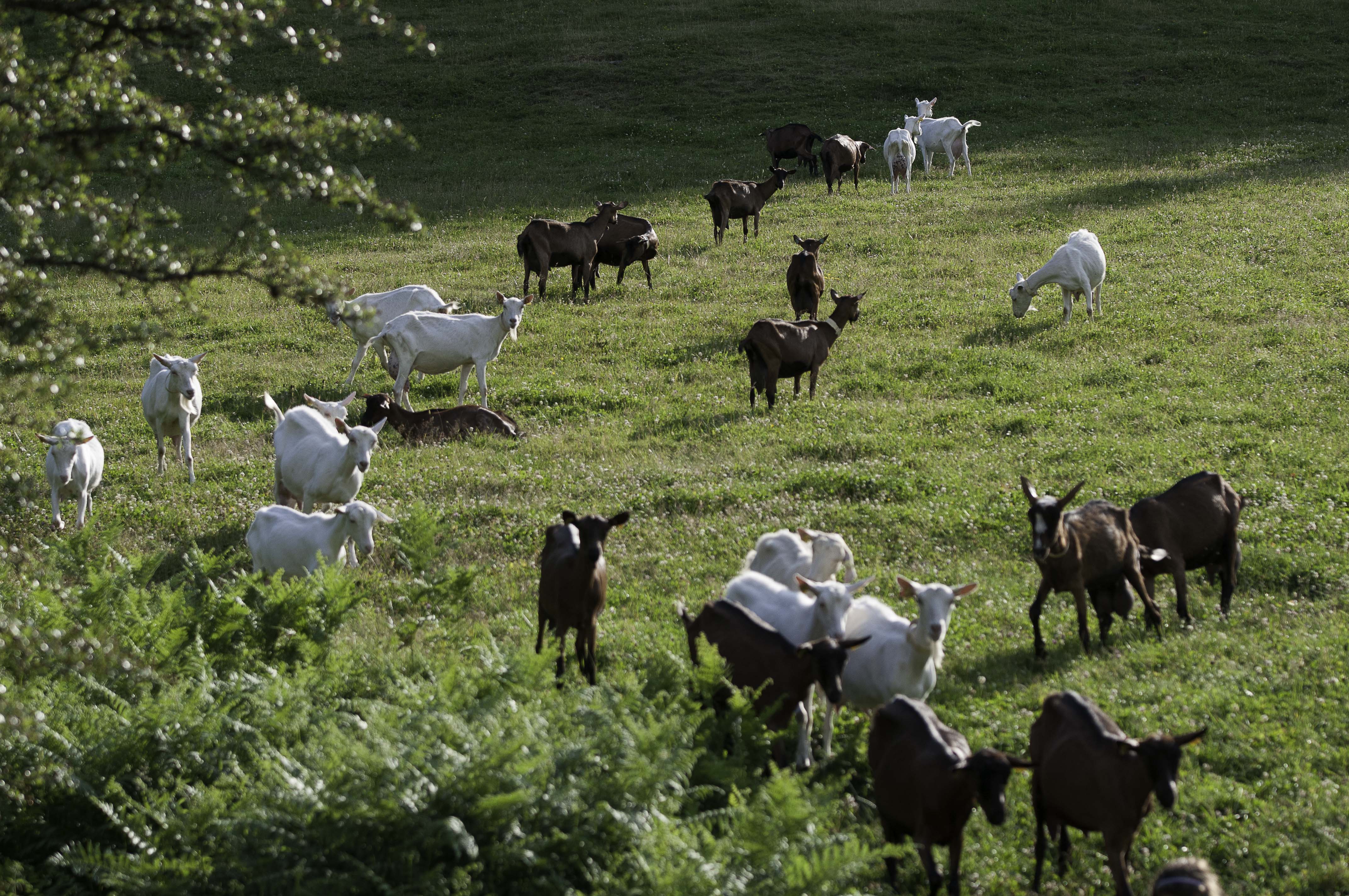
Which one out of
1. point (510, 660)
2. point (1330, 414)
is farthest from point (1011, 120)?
point (510, 660)

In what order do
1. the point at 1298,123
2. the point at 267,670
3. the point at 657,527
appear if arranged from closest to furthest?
the point at 267,670, the point at 657,527, the point at 1298,123

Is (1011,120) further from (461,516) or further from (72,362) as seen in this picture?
(72,362)

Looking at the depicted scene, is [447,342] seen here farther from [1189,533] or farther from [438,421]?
[1189,533]

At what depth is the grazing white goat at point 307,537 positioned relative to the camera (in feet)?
35.9

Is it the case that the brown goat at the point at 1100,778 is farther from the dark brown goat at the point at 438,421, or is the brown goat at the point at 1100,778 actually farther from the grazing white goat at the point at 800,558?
the dark brown goat at the point at 438,421

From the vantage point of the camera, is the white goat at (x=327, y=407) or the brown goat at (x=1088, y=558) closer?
the brown goat at (x=1088, y=558)

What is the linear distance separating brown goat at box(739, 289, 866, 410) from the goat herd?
28mm

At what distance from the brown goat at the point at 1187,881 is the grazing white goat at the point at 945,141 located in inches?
1184

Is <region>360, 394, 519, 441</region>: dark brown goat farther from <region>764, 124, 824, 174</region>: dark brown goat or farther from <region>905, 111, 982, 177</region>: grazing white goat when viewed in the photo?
<region>764, 124, 824, 174</region>: dark brown goat

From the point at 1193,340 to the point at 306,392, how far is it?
1352cm

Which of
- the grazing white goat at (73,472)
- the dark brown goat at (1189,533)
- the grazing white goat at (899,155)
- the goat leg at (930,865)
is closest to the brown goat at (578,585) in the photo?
the goat leg at (930,865)

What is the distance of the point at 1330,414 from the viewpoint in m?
14.7

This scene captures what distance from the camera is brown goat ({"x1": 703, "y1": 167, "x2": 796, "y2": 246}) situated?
27.0m

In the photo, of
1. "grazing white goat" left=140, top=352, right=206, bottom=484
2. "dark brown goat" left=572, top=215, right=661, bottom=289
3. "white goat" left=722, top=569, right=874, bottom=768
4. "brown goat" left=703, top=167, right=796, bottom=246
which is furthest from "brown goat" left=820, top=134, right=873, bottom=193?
"white goat" left=722, top=569, right=874, bottom=768
